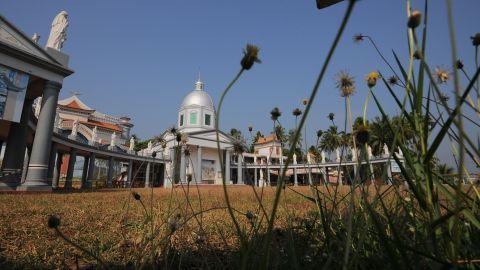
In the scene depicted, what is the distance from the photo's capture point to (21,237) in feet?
9.20

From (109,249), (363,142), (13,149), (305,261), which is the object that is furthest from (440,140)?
(13,149)

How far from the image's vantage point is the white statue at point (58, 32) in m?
15.7

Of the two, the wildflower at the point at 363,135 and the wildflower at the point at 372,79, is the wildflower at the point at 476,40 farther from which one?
the wildflower at the point at 363,135

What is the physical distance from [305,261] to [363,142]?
2.78 ft

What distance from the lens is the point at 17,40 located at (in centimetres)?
1372

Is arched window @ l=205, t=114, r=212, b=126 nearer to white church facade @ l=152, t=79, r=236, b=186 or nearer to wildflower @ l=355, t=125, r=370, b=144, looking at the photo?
white church facade @ l=152, t=79, r=236, b=186

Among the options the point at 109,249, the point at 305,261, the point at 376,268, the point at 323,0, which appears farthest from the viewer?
the point at 109,249

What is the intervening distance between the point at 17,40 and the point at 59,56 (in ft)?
6.72

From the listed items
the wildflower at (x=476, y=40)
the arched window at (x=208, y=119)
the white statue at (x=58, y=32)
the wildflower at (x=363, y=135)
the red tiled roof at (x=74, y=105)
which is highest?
the red tiled roof at (x=74, y=105)

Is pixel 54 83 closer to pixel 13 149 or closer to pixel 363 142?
pixel 13 149

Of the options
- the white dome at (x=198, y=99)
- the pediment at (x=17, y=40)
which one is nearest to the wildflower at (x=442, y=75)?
the pediment at (x=17, y=40)

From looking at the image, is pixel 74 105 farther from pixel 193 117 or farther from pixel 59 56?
pixel 59 56

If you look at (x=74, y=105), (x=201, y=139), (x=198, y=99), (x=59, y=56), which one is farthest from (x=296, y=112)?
(x=74, y=105)

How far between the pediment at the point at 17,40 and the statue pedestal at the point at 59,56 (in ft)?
1.98
